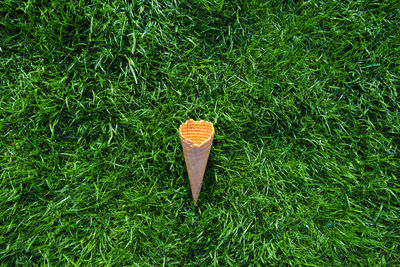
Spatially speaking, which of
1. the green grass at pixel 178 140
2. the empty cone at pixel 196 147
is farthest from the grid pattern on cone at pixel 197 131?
the green grass at pixel 178 140

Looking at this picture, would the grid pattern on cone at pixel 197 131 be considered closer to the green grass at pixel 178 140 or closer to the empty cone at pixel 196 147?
the empty cone at pixel 196 147

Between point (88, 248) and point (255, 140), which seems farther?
point (255, 140)

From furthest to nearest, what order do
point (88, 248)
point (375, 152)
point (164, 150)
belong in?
1. point (375, 152)
2. point (164, 150)
3. point (88, 248)

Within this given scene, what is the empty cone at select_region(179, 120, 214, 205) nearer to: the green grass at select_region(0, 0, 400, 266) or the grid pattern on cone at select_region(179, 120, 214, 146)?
the grid pattern on cone at select_region(179, 120, 214, 146)

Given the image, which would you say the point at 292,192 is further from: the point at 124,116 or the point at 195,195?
the point at 124,116

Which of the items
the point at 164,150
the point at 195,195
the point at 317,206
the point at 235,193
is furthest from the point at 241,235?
the point at 164,150
